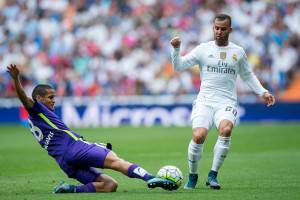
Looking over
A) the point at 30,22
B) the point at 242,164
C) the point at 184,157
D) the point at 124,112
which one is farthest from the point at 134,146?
the point at 30,22

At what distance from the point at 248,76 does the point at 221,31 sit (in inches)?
32.9

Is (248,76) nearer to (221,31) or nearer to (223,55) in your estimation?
(223,55)

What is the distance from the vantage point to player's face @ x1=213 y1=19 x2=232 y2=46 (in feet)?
36.0

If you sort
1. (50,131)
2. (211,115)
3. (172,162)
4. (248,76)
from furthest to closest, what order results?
1. (172,162)
2. (248,76)
3. (211,115)
4. (50,131)

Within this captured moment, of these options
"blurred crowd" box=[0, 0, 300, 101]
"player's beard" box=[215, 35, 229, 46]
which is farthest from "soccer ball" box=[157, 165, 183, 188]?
"blurred crowd" box=[0, 0, 300, 101]

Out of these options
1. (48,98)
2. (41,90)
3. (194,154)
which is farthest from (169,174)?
(41,90)

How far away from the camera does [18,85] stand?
976 cm

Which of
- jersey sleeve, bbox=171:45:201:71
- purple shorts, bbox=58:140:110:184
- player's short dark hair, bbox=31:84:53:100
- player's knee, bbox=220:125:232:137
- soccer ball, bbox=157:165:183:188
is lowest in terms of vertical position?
soccer ball, bbox=157:165:183:188

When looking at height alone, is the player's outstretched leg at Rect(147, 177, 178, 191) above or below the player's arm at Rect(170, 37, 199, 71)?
below

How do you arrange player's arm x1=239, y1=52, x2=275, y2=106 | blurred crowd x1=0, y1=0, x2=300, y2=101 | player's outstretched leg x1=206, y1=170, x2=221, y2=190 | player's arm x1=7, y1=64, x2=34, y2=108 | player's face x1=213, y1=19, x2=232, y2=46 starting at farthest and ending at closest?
blurred crowd x1=0, y1=0, x2=300, y2=101 < player's arm x1=239, y1=52, x2=275, y2=106 < player's face x1=213, y1=19, x2=232, y2=46 < player's outstretched leg x1=206, y1=170, x2=221, y2=190 < player's arm x1=7, y1=64, x2=34, y2=108

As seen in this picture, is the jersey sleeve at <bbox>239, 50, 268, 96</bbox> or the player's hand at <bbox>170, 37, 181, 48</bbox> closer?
the player's hand at <bbox>170, 37, 181, 48</bbox>

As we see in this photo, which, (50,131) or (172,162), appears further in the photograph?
(172,162)

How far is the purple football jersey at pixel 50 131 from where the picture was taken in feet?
33.7

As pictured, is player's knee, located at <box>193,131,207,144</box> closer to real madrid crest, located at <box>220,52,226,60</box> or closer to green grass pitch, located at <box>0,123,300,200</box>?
green grass pitch, located at <box>0,123,300,200</box>
